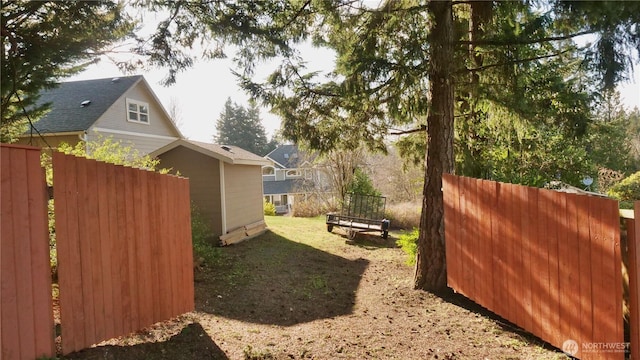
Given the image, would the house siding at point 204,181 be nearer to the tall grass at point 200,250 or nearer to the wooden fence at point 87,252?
the tall grass at point 200,250

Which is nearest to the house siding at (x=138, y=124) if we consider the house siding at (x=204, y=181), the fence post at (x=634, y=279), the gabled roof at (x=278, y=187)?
the house siding at (x=204, y=181)

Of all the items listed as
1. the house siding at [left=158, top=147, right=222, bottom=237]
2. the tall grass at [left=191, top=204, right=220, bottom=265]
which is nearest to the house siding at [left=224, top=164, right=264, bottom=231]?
the house siding at [left=158, top=147, right=222, bottom=237]

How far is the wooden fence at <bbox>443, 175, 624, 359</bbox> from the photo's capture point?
2.97m

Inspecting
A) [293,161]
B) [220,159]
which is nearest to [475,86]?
[220,159]

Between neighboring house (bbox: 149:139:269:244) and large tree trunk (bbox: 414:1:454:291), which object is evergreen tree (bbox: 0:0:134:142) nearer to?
large tree trunk (bbox: 414:1:454:291)

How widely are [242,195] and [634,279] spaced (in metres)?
10.8

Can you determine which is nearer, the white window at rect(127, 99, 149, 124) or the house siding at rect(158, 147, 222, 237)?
the house siding at rect(158, 147, 222, 237)

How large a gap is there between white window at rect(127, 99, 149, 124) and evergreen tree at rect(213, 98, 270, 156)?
3231 cm

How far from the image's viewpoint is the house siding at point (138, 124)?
51.3ft

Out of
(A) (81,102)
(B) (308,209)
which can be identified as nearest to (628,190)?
(B) (308,209)

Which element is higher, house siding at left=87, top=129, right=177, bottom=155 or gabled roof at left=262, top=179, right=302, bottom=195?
house siding at left=87, top=129, right=177, bottom=155

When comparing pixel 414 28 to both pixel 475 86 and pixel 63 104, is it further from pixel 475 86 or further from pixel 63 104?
pixel 63 104

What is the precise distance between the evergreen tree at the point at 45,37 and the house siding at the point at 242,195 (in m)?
6.39

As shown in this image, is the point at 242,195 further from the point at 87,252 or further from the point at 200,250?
the point at 87,252
